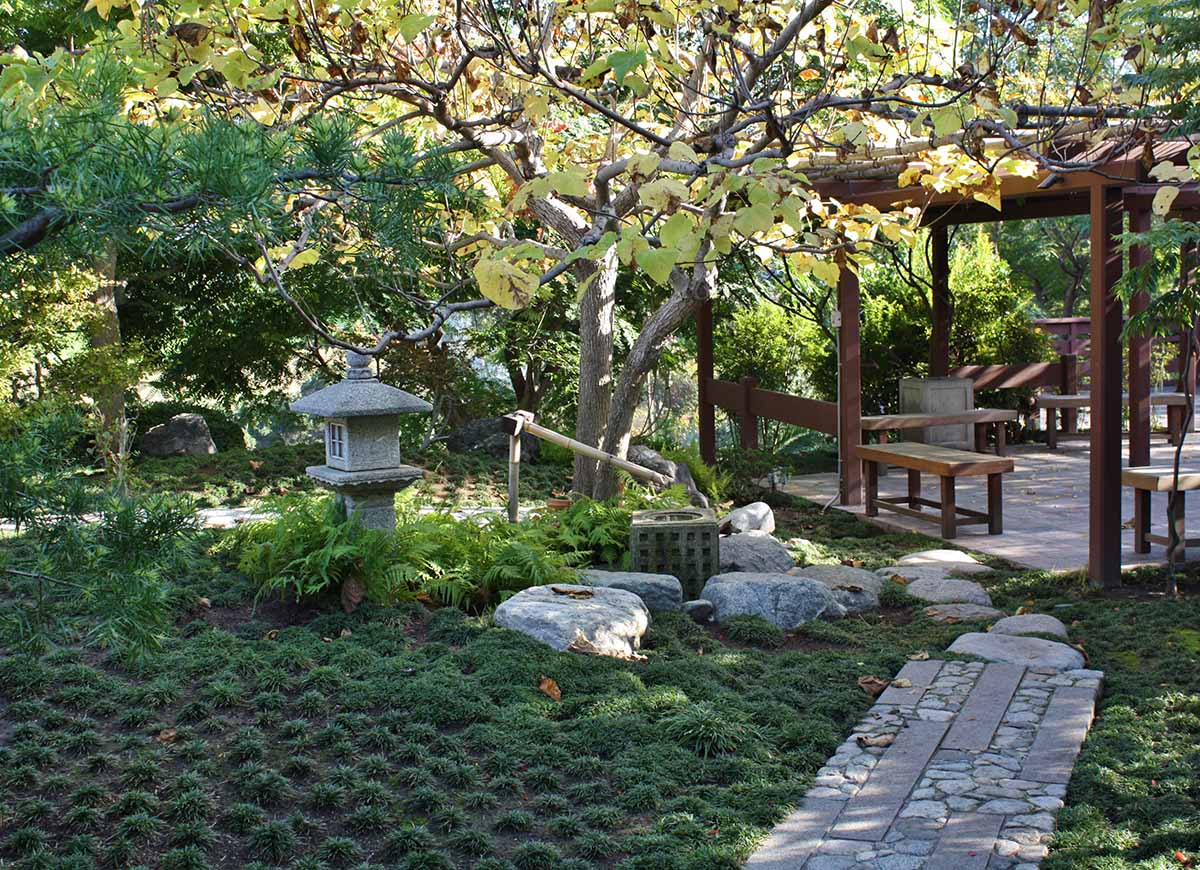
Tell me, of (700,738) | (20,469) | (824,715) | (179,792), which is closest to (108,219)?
(20,469)

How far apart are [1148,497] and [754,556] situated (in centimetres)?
258

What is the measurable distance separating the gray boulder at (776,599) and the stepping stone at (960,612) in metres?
0.49

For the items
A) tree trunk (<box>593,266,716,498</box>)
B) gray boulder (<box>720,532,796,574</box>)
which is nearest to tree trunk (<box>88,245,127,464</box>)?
tree trunk (<box>593,266,716,498</box>)

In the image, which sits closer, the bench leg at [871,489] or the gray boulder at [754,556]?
the gray boulder at [754,556]

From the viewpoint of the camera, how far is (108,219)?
2076mm

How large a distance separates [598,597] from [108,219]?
155 inches

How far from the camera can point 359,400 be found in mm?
6109

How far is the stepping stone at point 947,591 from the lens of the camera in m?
6.55

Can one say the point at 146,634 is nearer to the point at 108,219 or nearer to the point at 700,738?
the point at 108,219

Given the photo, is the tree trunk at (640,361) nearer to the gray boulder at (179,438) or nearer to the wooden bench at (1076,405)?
the gray boulder at (179,438)

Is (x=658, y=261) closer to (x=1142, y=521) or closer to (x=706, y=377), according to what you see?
(x=1142, y=521)

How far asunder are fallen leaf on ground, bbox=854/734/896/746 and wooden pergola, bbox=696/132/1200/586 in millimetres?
2154

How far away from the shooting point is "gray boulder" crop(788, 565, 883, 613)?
6.47 metres

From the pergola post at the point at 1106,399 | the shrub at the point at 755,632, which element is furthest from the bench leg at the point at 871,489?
the shrub at the point at 755,632
